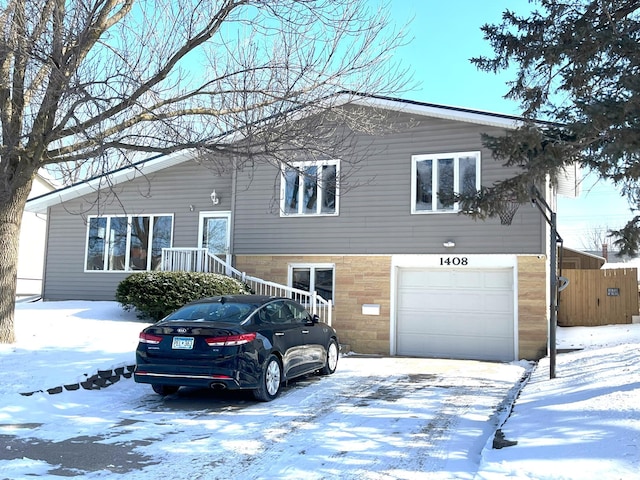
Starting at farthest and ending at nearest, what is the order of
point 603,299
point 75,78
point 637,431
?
point 603,299 → point 75,78 → point 637,431

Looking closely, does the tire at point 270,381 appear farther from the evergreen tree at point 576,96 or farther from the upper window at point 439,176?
the upper window at point 439,176

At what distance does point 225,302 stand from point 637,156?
5658 mm

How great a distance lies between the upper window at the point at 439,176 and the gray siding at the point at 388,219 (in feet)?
0.49

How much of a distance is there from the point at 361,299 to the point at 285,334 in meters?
6.89

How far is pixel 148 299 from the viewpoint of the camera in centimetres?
1343

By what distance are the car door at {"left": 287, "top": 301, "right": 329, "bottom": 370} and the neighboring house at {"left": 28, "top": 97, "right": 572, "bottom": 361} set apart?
441 cm

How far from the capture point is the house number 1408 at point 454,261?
14.5m

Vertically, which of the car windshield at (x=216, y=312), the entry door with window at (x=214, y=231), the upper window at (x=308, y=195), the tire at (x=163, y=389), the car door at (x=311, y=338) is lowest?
the tire at (x=163, y=389)

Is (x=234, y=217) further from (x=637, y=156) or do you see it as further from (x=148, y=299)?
(x=637, y=156)

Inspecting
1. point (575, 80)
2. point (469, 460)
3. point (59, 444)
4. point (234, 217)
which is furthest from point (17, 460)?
point (234, 217)

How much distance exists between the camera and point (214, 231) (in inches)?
690

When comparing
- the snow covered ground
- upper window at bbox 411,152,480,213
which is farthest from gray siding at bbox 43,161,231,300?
the snow covered ground

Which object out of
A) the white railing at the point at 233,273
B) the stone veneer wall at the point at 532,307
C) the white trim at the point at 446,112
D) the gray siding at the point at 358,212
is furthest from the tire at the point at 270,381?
the stone veneer wall at the point at 532,307

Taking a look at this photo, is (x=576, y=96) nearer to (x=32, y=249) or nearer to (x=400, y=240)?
(x=400, y=240)
